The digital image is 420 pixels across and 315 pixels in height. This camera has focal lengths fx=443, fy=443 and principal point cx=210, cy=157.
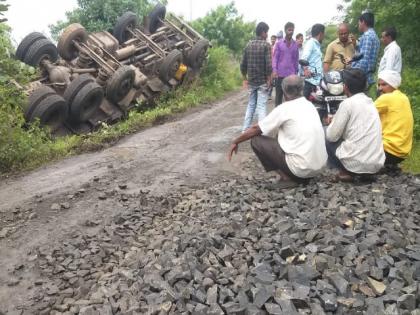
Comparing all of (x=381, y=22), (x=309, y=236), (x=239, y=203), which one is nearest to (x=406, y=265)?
(x=309, y=236)

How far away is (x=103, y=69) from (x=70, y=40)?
1295mm

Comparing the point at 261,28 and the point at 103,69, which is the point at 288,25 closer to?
the point at 261,28

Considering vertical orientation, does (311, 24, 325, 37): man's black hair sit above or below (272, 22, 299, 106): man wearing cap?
above

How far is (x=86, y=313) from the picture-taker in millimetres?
3221

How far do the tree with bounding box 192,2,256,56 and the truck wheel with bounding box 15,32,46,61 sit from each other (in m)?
12.2

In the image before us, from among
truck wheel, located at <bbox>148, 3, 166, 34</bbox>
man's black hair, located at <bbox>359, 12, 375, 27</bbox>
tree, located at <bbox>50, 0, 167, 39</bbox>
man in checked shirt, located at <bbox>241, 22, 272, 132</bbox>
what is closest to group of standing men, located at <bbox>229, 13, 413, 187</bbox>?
man's black hair, located at <bbox>359, 12, 375, 27</bbox>

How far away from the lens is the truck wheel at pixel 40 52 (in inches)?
438

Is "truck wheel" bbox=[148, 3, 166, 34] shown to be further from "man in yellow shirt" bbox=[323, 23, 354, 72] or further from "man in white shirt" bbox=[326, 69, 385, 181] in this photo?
"man in white shirt" bbox=[326, 69, 385, 181]

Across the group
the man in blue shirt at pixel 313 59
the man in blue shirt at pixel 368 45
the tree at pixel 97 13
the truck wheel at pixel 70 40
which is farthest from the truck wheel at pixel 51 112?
the tree at pixel 97 13

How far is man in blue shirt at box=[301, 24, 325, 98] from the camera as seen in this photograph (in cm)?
794

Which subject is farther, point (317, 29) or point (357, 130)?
point (317, 29)

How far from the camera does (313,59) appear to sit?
317 inches

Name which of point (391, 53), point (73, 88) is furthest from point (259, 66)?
point (73, 88)

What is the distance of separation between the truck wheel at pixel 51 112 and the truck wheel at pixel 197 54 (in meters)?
6.08
